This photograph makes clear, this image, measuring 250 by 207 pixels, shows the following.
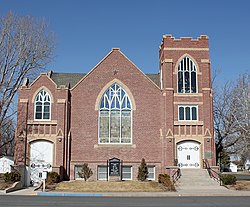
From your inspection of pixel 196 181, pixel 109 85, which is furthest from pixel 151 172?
pixel 109 85

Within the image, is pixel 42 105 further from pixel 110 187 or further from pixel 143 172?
pixel 110 187

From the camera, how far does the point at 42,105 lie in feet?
115

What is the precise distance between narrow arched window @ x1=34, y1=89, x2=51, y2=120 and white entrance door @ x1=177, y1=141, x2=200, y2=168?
40.8 ft

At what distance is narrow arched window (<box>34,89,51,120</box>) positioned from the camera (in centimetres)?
3488

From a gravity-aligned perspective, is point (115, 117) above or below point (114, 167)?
above

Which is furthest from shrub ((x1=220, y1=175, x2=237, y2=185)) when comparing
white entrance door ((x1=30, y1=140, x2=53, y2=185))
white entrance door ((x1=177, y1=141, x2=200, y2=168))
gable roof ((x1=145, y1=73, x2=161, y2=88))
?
white entrance door ((x1=30, y1=140, x2=53, y2=185))

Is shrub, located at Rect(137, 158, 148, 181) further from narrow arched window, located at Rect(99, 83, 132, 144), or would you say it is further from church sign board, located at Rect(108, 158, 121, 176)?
narrow arched window, located at Rect(99, 83, 132, 144)

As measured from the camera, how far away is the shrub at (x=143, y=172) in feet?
108

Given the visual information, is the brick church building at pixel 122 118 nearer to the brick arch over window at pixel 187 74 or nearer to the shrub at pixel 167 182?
the brick arch over window at pixel 187 74

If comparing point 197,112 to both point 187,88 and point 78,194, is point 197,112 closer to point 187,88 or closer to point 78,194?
point 187,88

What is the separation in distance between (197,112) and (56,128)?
13.0m

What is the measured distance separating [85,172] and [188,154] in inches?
366

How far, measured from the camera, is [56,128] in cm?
3428

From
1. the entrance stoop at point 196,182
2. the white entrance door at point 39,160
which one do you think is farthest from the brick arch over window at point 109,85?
the entrance stoop at point 196,182
